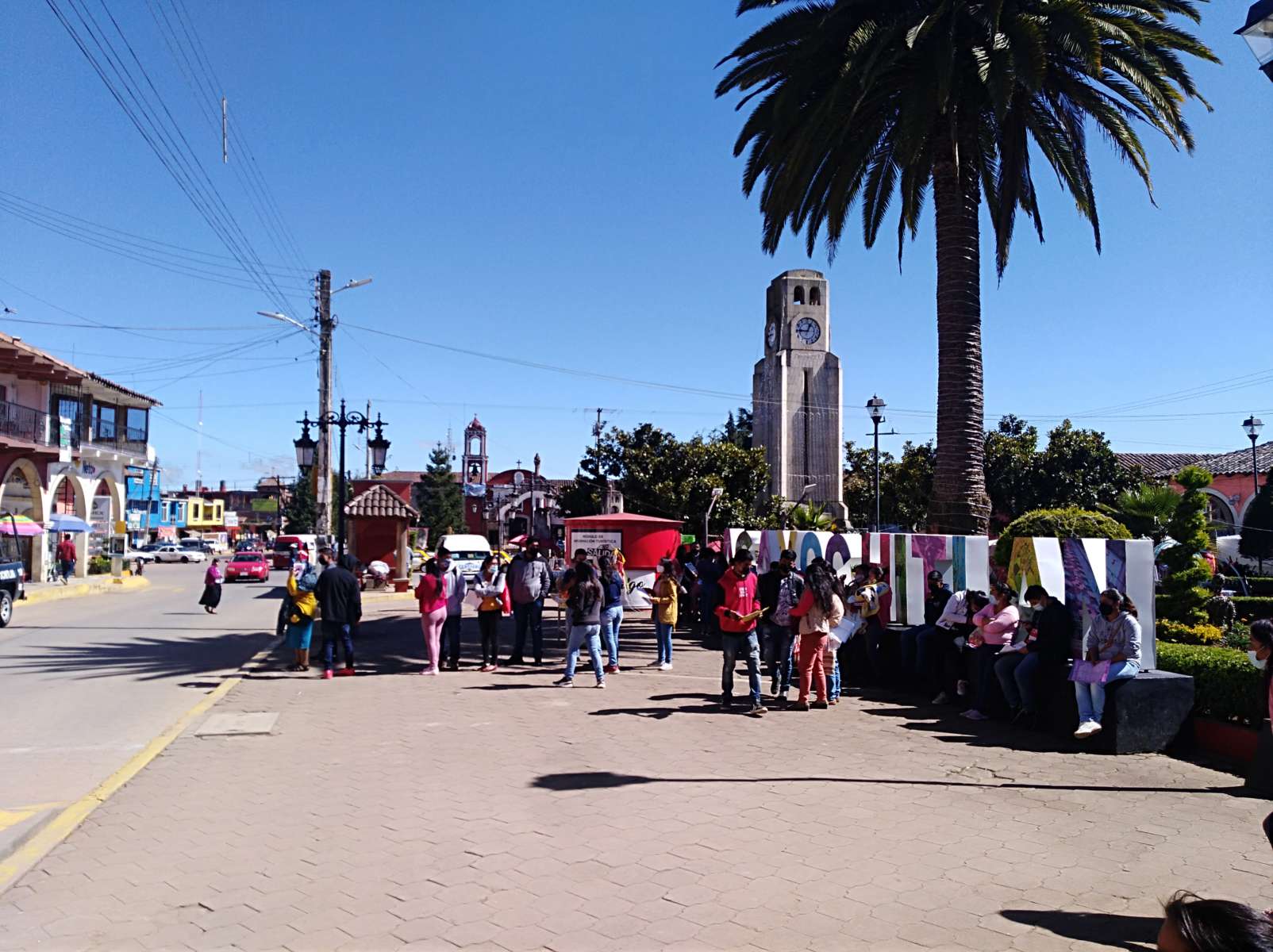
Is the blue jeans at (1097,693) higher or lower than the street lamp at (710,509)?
lower

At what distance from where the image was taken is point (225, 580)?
139 feet

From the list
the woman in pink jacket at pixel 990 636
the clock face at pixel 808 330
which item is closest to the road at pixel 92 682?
the woman in pink jacket at pixel 990 636

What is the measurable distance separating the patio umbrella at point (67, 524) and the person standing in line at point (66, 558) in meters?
0.61

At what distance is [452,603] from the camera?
13.5 meters

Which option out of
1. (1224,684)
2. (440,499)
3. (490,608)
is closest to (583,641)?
(490,608)

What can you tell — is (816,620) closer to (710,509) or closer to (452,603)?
(452,603)

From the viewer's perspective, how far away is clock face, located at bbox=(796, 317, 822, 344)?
2783 inches

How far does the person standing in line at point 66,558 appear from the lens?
110 feet

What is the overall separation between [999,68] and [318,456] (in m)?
17.4

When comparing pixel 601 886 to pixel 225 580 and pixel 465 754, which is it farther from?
pixel 225 580

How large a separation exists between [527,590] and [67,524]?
92.1 feet

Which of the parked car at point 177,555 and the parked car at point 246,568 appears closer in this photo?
the parked car at point 246,568

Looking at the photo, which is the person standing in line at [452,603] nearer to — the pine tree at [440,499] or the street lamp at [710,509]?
the street lamp at [710,509]

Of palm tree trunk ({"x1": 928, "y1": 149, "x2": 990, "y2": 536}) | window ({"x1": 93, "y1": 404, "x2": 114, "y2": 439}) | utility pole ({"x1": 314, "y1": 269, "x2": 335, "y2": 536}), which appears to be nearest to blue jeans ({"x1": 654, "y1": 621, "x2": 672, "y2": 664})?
palm tree trunk ({"x1": 928, "y1": 149, "x2": 990, "y2": 536})
